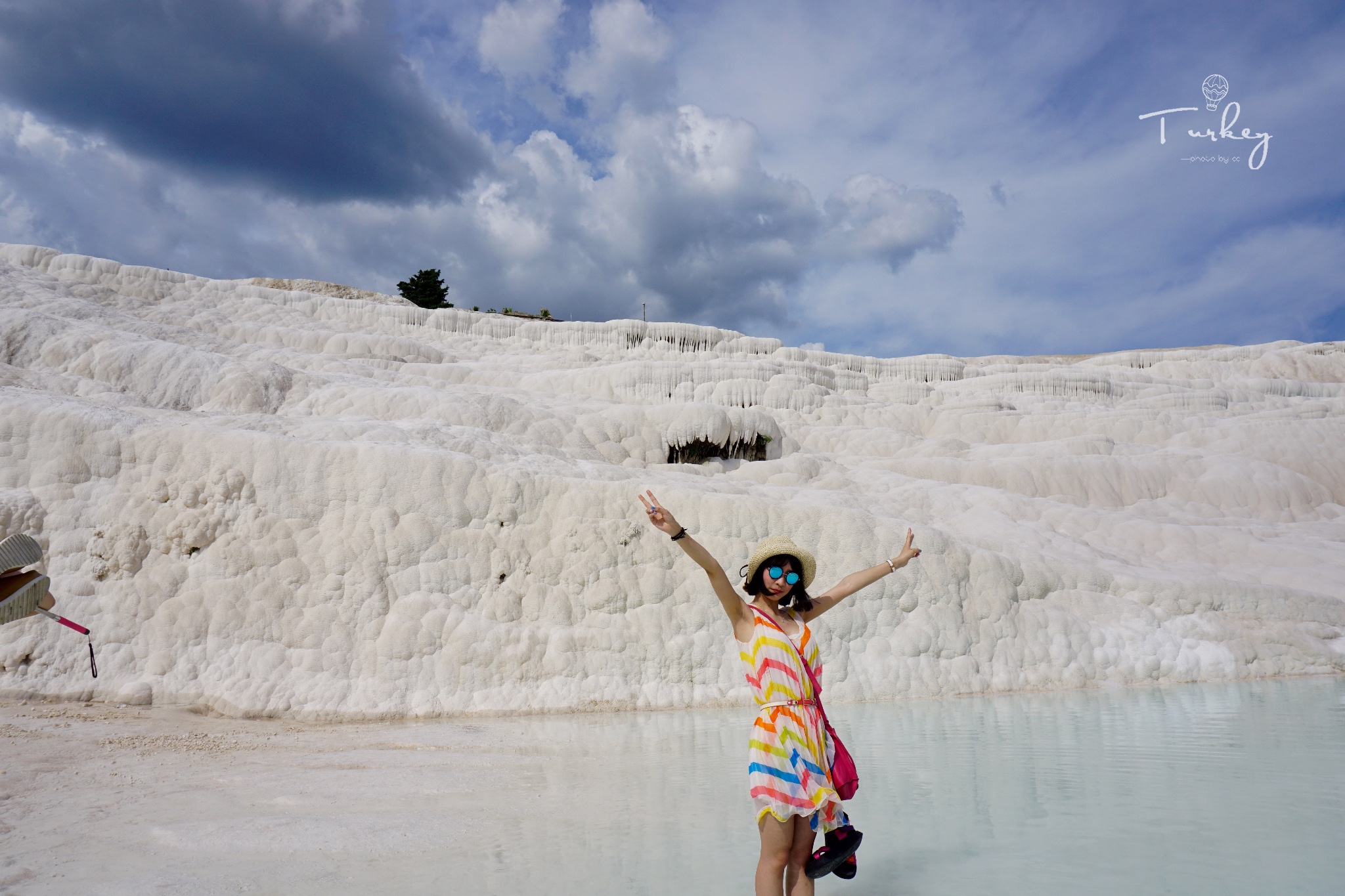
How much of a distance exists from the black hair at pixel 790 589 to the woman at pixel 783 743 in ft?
0.04

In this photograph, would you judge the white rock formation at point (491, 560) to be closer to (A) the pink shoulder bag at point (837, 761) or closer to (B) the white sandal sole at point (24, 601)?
(B) the white sandal sole at point (24, 601)

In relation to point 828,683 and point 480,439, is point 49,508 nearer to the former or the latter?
point 480,439

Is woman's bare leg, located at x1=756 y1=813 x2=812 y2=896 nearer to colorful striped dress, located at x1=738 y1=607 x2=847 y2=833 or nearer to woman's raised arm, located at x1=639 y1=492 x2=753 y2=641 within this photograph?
colorful striped dress, located at x1=738 y1=607 x2=847 y2=833

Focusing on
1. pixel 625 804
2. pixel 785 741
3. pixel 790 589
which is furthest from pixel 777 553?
pixel 625 804

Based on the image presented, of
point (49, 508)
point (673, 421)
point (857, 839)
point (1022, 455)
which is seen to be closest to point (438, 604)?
point (49, 508)

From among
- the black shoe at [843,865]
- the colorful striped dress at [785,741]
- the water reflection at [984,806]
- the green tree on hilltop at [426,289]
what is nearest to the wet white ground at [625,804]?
the water reflection at [984,806]

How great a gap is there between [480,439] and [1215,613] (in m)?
10.1

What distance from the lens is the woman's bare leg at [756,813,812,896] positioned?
120 inches

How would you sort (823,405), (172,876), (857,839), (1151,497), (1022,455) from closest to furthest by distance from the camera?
(857,839), (172,876), (1151,497), (1022,455), (823,405)

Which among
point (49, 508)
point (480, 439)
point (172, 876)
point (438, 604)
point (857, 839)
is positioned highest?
point (480, 439)

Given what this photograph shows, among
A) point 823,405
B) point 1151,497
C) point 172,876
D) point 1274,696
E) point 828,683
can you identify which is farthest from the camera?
point 823,405

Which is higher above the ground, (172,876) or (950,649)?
(950,649)

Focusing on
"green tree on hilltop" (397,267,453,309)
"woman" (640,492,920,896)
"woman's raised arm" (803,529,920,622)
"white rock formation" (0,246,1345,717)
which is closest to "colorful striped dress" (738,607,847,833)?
"woman" (640,492,920,896)

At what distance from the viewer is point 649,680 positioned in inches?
374
